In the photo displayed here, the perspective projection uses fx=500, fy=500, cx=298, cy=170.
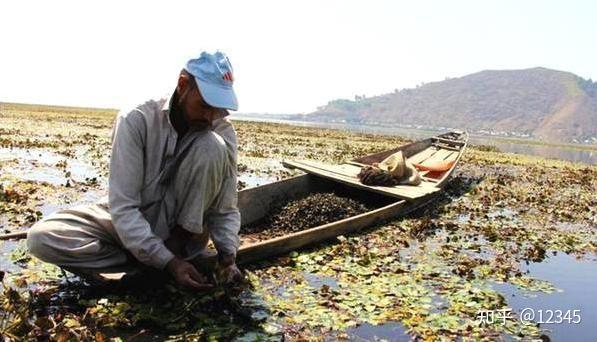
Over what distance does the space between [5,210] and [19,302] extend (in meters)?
3.43

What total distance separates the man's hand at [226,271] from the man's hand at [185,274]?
20 centimetres

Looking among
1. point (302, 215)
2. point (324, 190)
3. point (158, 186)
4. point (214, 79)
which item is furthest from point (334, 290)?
point (324, 190)

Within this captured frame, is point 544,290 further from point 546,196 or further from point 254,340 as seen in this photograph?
point 546,196

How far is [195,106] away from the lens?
299 centimetres

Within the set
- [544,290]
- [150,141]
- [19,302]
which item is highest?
[150,141]

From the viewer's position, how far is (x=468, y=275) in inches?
192

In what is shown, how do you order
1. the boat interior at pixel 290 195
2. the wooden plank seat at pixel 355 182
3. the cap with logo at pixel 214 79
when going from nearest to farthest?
1. the cap with logo at pixel 214 79
2. the boat interior at pixel 290 195
3. the wooden plank seat at pixel 355 182

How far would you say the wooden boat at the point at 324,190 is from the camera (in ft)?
14.5

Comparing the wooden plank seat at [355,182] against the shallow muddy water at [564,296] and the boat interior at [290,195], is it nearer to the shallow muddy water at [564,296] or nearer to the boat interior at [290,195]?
the boat interior at [290,195]

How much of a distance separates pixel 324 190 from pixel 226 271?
13.6 ft

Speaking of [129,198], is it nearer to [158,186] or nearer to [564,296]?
[158,186]

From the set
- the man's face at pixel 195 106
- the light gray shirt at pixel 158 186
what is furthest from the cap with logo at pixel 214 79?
the light gray shirt at pixel 158 186

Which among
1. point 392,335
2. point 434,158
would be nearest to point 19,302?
point 392,335

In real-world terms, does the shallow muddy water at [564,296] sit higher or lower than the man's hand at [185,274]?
lower
